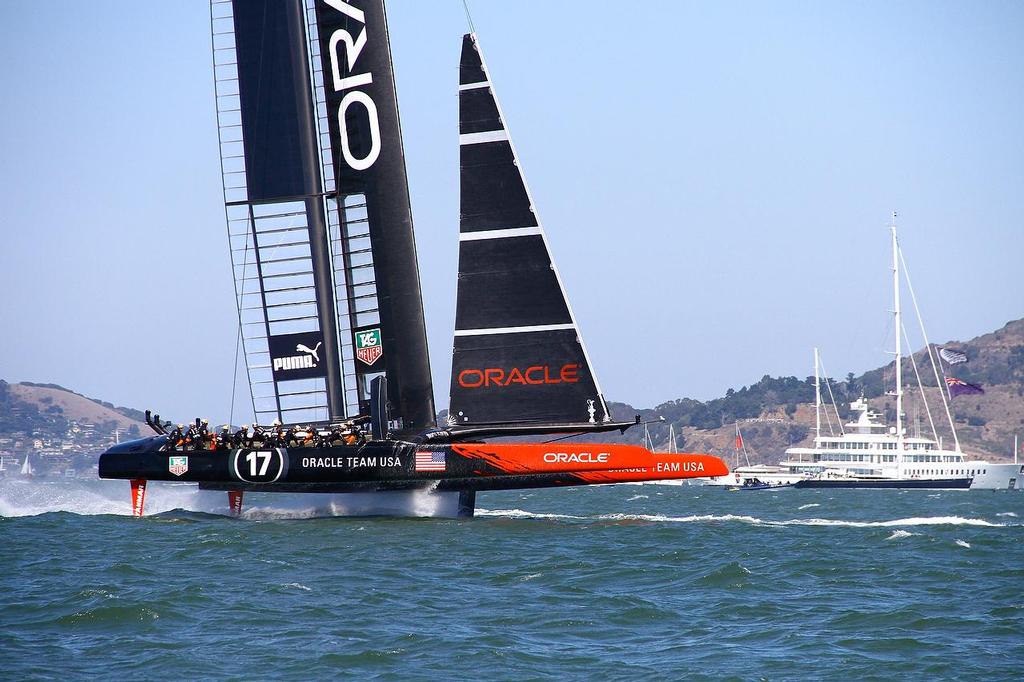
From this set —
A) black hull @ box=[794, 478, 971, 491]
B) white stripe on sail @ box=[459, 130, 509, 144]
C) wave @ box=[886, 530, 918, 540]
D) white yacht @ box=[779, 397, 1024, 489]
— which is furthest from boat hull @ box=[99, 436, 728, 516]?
white yacht @ box=[779, 397, 1024, 489]

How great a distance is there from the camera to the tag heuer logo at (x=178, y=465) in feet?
77.8

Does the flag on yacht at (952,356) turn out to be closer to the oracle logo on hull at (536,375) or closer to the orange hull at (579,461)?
the orange hull at (579,461)

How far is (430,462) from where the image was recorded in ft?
73.4

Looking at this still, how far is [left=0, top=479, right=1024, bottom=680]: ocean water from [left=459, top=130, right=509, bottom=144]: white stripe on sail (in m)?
6.59

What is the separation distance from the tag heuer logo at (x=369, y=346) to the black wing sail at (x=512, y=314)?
85.2 inches

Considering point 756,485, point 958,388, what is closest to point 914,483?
point 958,388

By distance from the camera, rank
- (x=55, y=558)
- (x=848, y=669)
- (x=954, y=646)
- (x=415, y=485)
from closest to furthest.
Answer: (x=848, y=669)
(x=954, y=646)
(x=55, y=558)
(x=415, y=485)

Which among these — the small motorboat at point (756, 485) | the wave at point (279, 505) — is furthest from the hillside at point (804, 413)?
the wave at point (279, 505)

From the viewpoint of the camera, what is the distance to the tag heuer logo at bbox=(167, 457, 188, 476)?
23703mm

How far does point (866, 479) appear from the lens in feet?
247

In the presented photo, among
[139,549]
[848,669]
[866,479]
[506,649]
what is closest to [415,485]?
[139,549]

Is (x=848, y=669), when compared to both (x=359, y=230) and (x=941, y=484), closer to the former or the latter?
(x=359, y=230)

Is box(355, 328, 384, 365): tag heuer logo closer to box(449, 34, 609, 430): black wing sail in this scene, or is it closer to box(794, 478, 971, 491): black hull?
box(449, 34, 609, 430): black wing sail

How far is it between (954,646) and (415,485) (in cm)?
1195
